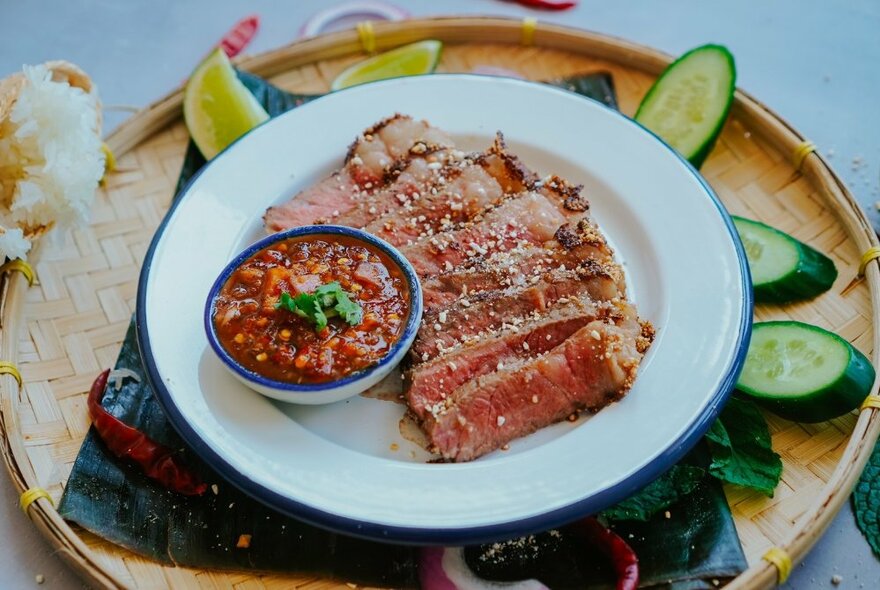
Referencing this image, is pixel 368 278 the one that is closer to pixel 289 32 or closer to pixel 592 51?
Answer: pixel 592 51

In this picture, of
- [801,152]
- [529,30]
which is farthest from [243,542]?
[529,30]

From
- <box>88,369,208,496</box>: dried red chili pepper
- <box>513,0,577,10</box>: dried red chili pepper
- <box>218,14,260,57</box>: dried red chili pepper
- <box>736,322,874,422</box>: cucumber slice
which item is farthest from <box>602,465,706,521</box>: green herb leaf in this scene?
<box>218,14,260,57</box>: dried red chili pepper

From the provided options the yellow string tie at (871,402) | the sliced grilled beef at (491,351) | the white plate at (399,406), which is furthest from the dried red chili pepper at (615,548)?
the yellow string tie at (871,402)

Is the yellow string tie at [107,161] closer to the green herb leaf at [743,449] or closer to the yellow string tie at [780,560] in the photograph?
the green herb leaf at [743,449]

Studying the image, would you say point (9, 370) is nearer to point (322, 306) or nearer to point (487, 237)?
point (322, 306)

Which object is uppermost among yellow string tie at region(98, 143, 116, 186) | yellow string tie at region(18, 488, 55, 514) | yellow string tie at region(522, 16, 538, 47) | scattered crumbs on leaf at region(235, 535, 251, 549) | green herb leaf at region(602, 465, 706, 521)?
yellow string tie at region(522, 16, 538, 47)

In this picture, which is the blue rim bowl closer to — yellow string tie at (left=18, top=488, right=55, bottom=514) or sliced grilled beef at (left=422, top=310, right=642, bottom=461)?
sliced grilled beef at (left=422, top=310, right=642, bottom=461)

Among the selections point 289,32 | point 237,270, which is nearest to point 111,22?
point 289,32
